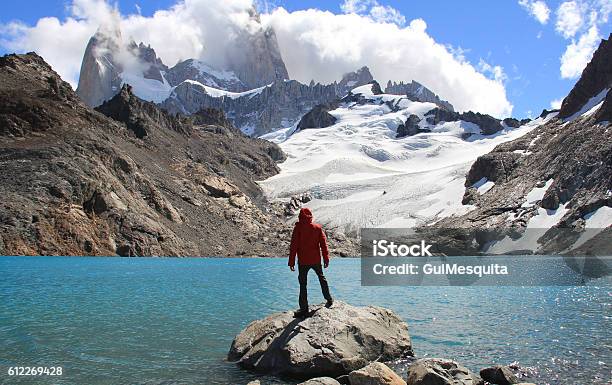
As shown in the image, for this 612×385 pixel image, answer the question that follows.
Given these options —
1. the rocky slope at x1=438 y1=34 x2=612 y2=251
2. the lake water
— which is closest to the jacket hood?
the lake water

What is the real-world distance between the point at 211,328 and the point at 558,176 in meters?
118

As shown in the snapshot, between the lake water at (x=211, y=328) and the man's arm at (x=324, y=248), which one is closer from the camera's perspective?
the lake water at (x=211, y=328)

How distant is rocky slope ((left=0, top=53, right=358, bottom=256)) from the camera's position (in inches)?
2916

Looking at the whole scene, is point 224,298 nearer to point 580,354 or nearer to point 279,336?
point 279,336

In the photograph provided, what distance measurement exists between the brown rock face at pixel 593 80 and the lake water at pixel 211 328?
142019 mm

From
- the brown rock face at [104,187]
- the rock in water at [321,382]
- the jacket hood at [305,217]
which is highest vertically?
the brown rock face at [104,187]

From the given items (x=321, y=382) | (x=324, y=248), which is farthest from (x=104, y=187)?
(x=321, y=382)

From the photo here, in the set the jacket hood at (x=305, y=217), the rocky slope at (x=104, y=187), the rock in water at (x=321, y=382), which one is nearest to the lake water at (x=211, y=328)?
the rock in water at (x=321, y=382)

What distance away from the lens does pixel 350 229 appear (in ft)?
495

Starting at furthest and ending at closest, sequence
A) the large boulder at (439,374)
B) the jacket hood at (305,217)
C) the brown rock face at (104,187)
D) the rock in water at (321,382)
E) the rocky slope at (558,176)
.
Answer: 1. the rocky slope at (558,176)
2. the brown rock face at (104,187)
3. the jacket hood at (305,217)
4. the large boulder at (439,374)
5. the rock in water at (321,382)

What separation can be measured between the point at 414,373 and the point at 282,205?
6055 inches

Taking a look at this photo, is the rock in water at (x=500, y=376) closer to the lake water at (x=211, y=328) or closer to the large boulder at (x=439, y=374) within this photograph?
the large boulder at (x=439, y=374)

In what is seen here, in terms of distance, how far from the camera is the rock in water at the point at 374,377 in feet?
37.1

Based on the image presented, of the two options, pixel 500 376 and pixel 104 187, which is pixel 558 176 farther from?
pixel 500 376
